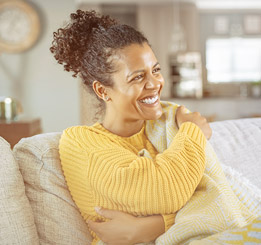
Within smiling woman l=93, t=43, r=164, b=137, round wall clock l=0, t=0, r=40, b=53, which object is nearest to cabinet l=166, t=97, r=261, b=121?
round wall clock l=0, t=0, r=40, b=53

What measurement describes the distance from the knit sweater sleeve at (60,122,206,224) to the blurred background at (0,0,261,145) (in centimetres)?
168

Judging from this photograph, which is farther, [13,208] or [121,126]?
[121,126]

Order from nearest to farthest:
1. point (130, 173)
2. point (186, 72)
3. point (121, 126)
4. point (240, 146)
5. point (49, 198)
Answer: point (130, 173), point (49, 198), point (121, 126), point (240, 146), point (186, 72)

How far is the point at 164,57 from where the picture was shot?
726 cm

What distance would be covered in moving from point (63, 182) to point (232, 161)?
63 cm

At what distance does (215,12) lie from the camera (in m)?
7.75

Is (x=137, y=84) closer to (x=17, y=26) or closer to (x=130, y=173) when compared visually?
(x=130, y=173)

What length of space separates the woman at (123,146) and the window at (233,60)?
23.5 feet

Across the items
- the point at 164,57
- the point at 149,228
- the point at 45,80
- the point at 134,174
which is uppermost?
the point at 164,57

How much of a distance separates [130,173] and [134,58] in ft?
1.10

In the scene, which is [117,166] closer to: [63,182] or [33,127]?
[63,182]

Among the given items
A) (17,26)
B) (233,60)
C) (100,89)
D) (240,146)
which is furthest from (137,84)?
(233,60)

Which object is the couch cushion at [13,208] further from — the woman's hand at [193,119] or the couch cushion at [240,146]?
the couch cushion at [240,146]

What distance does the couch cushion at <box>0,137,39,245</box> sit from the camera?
3.22 ft
